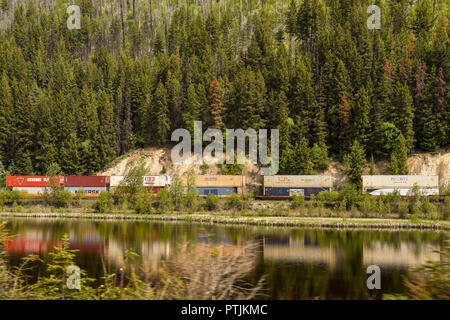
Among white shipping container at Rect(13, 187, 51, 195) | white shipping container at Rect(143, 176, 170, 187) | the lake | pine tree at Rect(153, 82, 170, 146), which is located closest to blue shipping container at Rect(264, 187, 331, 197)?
the lake

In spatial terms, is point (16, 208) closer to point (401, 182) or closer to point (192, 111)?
point (192, 111)

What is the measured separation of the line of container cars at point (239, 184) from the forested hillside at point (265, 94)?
13.6 ft

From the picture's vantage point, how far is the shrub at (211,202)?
258ft

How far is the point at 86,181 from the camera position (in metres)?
90.6

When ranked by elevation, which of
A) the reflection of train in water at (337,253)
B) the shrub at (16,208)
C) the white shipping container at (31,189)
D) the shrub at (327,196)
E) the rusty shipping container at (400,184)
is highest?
the rusty shipping container at (400,184)

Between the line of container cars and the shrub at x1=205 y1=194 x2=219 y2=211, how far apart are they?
662 cm

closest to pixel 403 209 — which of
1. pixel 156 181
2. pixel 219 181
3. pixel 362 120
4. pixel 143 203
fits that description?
pixel 362 120

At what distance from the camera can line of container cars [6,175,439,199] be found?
78188 millimetres

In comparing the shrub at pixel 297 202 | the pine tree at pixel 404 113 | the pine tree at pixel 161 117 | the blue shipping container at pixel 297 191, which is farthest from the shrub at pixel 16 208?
the pine tree at pixel 404 113

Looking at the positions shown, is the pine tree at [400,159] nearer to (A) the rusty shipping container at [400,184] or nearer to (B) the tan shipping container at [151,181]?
(A) the rusty shipping container at [400,184]

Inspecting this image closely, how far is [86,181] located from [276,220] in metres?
43.4

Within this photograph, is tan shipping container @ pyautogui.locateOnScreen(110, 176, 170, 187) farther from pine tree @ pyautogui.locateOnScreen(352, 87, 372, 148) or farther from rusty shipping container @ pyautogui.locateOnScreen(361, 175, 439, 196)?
pine tree @ pyautogui.locateOnScreen(352, 87, 372, 148)

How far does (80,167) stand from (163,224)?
1573 inches

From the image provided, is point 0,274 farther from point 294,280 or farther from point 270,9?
point 270,9
